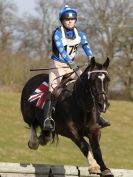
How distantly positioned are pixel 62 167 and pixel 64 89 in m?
1.29

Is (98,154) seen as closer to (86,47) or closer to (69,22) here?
(86,47)

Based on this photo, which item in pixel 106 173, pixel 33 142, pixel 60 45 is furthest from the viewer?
pixel 33 142

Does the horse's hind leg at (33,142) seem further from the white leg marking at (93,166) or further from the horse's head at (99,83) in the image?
the horse's head at (99,83)

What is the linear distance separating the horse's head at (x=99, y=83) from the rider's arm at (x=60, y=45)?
73 centimetres

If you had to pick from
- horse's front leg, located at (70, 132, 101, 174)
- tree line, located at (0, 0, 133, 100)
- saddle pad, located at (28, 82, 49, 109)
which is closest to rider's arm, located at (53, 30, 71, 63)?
saddle pad, located at (28, 82, 49, 109)

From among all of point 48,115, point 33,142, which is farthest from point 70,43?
point 33,142

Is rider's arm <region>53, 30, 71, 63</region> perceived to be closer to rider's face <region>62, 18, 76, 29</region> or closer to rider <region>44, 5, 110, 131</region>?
rider <region>44, 5, 110, 131</region>

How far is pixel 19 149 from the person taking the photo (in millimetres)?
17875

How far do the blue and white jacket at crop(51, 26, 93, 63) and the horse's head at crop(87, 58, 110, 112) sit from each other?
0.82 meters

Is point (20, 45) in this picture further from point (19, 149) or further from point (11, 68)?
point (19, 149)

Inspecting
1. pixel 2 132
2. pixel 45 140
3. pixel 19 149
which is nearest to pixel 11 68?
pixel 2 132

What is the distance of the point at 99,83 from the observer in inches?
280

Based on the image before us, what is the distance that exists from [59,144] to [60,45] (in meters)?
11.9

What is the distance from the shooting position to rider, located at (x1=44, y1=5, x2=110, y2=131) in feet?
26.7
